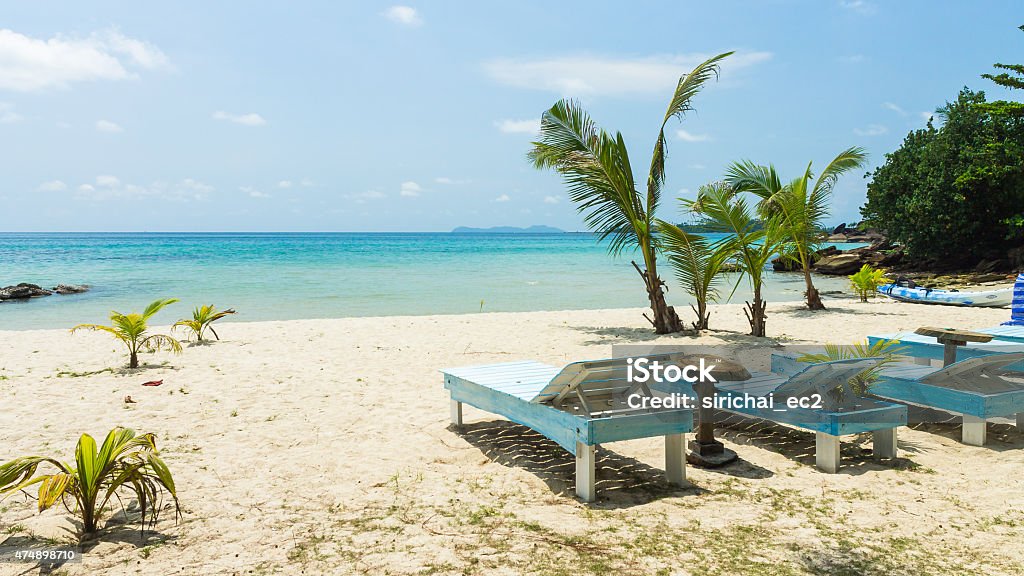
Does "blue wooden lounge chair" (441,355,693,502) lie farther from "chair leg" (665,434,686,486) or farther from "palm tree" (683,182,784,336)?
"palm tree" (683,182,784,336)

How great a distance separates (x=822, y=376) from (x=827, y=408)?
0.74 feet

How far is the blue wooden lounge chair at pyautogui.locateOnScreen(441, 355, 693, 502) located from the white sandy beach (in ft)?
0.89

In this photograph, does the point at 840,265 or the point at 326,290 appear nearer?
the point at 326,290

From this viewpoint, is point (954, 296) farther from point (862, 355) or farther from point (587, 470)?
point (587, 470)

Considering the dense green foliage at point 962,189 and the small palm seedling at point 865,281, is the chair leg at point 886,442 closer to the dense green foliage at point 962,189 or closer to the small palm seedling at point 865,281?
the small palm seedling at point 865,281

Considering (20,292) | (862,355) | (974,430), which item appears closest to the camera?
(974,430)

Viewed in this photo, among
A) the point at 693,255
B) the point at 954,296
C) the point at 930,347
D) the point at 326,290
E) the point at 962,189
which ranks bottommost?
the point at 326,290

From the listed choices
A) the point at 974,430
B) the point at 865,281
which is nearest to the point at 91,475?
the point at 974,430

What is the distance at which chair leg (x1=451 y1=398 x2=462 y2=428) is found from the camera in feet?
18.1

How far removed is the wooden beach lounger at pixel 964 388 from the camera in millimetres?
4785

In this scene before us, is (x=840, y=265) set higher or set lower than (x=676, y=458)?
higher

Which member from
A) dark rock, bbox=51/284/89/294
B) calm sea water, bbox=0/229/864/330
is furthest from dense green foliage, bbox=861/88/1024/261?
dark rock, bbox=51/284/89/294

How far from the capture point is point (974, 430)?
16.4ft

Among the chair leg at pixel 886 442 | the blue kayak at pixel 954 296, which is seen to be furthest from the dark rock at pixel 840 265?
the chair leg at pixel 886 442
